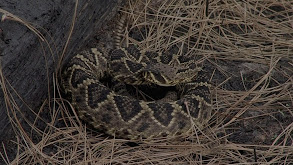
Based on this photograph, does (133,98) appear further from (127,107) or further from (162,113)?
(162,113)

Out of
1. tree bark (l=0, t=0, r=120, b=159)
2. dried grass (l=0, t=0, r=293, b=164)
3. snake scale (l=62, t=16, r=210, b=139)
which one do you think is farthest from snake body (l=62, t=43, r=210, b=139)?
tree bark (l=0, t=0, r=120, b=159)

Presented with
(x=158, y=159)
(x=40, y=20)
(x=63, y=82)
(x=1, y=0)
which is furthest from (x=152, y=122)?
(x=1, y=0)

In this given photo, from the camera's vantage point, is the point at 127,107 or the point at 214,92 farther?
the point at 214,92

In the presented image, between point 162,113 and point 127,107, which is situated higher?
point 127,107

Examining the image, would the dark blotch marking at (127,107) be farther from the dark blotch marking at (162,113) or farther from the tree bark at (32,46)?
the tree bark at (32,46)

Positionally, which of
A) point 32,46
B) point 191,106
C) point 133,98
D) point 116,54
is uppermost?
point 32,46

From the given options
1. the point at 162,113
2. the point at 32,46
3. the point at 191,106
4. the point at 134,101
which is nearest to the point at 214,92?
the point at 191,106
